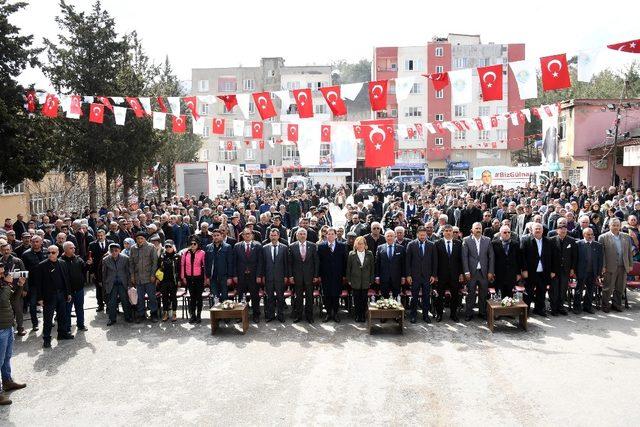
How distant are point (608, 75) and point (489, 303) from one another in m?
62.8

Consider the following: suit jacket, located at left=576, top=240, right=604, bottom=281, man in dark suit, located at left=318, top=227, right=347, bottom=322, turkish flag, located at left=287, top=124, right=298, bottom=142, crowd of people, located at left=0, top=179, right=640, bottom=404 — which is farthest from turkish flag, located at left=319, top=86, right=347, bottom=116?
turkish flag, located at left=287, top=124, right=298, bottom=142

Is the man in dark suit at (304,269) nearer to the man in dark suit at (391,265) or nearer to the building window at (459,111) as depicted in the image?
the man in dark suit at (391,265)

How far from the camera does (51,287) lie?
999 centimetres

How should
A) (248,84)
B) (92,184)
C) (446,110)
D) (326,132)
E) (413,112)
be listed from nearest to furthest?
(326,132), (92,184), (446,110), (413,112), (248,84)

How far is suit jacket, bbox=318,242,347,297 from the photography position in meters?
11.2

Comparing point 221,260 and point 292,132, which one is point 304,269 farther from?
point 292,132

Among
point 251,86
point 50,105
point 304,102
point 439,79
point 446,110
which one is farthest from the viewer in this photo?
point 251,86

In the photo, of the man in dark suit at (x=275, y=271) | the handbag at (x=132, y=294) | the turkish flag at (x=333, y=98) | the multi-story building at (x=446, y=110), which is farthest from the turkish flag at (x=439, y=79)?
the multi-story building at (x=446, y=110)

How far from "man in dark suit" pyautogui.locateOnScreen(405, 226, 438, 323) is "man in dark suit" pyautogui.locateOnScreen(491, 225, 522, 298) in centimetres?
130

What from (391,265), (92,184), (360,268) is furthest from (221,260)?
(92,184)

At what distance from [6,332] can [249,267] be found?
4657mm

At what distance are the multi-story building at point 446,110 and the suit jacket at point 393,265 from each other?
163 feet

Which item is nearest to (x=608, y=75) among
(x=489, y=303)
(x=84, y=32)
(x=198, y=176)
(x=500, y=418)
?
(x=198, y=176)

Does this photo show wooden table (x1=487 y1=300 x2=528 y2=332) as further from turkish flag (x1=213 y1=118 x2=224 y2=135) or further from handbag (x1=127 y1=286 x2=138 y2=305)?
turkish flag (x1=213 y1=118 x2=224 y2=135)
